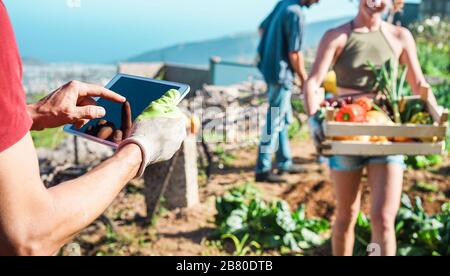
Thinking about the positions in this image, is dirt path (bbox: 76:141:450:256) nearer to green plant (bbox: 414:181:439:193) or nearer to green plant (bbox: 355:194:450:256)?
green plant (bbox: 414:181:439:193)

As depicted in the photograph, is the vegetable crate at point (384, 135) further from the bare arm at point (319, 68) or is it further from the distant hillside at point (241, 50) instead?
the distant hillside at point (241, 50)

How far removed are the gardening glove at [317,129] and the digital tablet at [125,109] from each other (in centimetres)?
123

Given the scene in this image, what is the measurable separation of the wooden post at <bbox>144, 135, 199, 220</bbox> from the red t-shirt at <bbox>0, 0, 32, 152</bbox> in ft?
9.12

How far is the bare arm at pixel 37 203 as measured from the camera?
3.69 feet

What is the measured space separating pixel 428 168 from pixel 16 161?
199 inches

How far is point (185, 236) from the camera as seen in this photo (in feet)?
13.0

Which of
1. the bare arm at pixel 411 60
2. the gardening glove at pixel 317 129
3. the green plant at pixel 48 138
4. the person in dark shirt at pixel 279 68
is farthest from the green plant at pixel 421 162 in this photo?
the green plant at pixel 48 138

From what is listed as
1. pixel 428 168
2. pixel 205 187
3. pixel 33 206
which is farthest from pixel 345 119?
pixel 428 168

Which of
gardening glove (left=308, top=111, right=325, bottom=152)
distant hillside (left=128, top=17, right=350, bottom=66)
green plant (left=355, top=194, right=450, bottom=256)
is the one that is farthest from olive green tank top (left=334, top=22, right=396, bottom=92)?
green plant (left=355, top=194, right=450, bottom=256)

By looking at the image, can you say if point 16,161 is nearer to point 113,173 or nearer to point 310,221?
point 113,173

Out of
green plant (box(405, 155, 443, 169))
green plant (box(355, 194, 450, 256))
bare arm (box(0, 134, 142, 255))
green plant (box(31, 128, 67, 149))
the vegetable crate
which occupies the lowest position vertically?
green plant (box(31, 128, 67, 149))

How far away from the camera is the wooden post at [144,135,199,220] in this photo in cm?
402

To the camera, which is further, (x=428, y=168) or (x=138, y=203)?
(x=428, y=168)
